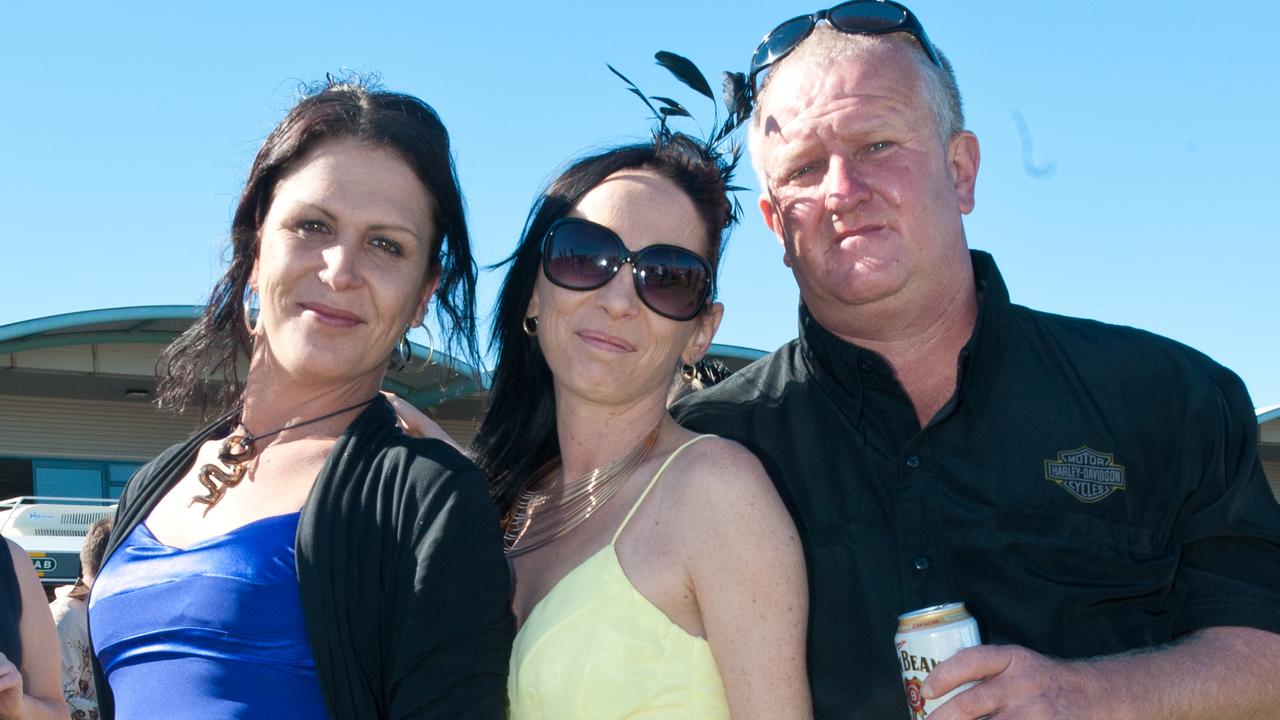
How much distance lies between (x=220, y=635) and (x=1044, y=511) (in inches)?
68.8

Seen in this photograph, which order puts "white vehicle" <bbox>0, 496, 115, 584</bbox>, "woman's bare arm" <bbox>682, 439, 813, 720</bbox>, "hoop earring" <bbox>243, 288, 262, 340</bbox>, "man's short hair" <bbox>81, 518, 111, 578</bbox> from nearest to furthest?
"woman's bare arm" <bbox>682, 439, 813, 720</bbox>
"hoop earring" <bbox>243, 288, 262, 340</bbox>
"man's short hair" <bbox>81, 518, 111, 578</bbox>
"white vehicle" <bbox>0, 496, 115, 584</bbox>

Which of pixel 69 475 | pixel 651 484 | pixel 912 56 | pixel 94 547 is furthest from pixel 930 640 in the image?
pixel 69 475

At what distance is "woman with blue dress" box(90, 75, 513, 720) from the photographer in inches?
77.7

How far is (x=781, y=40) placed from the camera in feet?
10.6

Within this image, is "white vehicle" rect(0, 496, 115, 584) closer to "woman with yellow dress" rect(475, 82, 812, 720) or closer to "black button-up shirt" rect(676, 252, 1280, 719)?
A: "woman with yellow dress" rect(475, 82, 812, 720)

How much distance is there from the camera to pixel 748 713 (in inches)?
86.7

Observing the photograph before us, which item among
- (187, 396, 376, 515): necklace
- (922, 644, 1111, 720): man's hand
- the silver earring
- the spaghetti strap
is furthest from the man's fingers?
the silver earring

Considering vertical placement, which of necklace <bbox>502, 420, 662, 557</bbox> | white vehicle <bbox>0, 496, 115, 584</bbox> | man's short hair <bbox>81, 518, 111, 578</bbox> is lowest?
white vehicle <bbox>0, 496, 115, 584</bbox>

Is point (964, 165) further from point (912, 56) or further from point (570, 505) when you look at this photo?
point (570, 505)

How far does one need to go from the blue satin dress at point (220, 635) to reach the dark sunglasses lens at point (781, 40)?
187 centimetres

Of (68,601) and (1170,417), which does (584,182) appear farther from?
(68,601)

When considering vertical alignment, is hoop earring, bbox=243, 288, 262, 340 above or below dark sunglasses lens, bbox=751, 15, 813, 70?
below

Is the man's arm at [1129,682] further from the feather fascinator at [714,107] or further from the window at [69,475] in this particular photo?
the window at [69,475]

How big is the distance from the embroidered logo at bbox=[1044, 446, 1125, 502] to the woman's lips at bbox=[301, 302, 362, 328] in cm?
159
